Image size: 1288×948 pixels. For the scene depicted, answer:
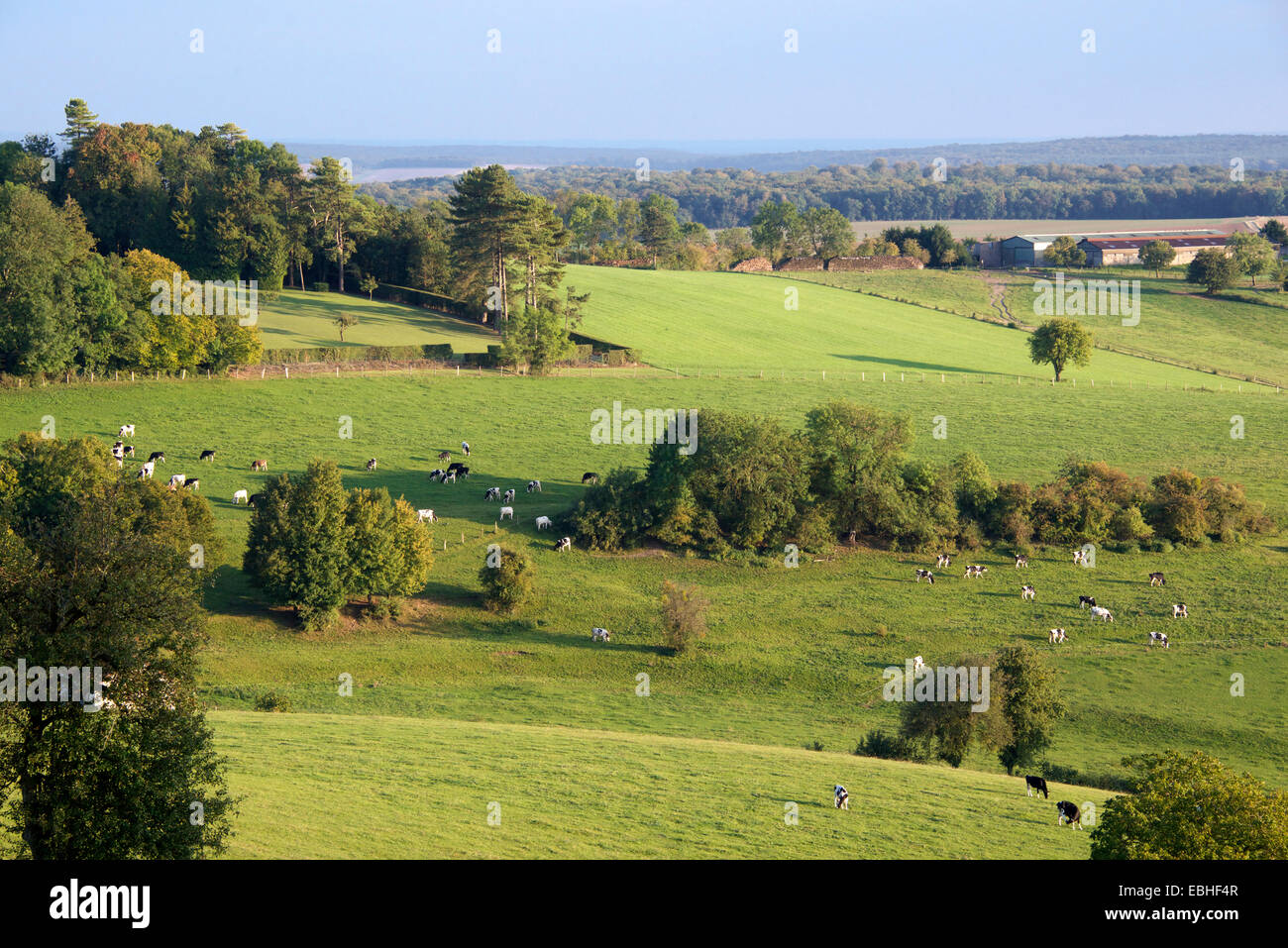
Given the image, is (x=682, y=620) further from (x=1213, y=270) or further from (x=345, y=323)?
(x=1213, y=270)

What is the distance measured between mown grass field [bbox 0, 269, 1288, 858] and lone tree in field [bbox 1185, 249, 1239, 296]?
56.6 m

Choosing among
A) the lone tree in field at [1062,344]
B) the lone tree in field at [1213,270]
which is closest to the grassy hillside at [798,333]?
the lone tree in field at [1062,344]

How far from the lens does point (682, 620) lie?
146 feet

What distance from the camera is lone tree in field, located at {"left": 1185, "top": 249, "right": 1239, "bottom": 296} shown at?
134 meters

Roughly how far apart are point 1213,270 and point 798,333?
59.0 metres

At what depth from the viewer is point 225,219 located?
9675cm

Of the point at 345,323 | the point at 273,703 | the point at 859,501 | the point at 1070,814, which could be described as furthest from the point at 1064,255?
the point at 273,703

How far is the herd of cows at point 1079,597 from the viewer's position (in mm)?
46406

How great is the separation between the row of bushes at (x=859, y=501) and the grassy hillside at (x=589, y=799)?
22030 mm

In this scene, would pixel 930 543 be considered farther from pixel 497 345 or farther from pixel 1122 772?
pixel 497 345

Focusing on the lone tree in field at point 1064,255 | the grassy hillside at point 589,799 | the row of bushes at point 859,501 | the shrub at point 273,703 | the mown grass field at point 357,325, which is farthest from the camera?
the lone tree in field at point 1064,255

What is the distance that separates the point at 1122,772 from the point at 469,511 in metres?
33.6

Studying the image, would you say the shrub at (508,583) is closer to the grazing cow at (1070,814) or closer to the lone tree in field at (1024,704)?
the lone tree in field at (1024,704)
